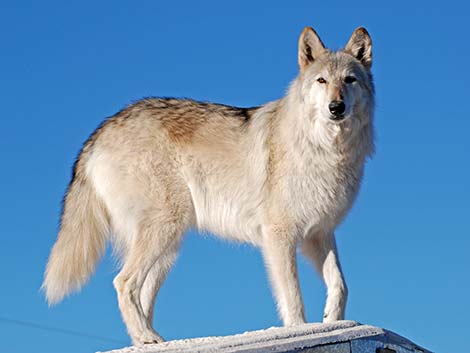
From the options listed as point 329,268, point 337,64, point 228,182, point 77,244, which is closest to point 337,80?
point 337,64

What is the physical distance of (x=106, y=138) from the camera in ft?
27.1

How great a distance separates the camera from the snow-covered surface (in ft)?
17.9

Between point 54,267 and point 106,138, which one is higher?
point 106,138

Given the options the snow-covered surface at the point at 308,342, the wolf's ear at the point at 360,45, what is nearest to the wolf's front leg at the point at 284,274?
the snow-covered surface at the point at 308,342

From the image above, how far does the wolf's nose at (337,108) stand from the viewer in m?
7.41

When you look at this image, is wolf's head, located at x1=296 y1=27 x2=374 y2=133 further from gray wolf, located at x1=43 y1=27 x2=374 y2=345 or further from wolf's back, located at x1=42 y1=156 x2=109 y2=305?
wolf's back, located at x1=42 y1=156 x2=109 y2=305

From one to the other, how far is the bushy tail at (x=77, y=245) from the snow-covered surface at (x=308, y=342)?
229 cm

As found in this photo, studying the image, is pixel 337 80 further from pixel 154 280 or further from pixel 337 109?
pixel 154 280

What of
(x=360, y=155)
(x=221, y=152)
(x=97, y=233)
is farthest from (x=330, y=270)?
(x=97, y=233)

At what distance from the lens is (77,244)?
827cm

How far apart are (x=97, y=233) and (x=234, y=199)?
142 cm

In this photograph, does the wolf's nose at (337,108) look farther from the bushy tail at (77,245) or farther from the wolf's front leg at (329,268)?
the bushy tail at (77,245)

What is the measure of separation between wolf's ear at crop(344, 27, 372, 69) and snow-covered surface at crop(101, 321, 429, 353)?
10.1ft

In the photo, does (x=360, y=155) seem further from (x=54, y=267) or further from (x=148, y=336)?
(x=54, y=267)
